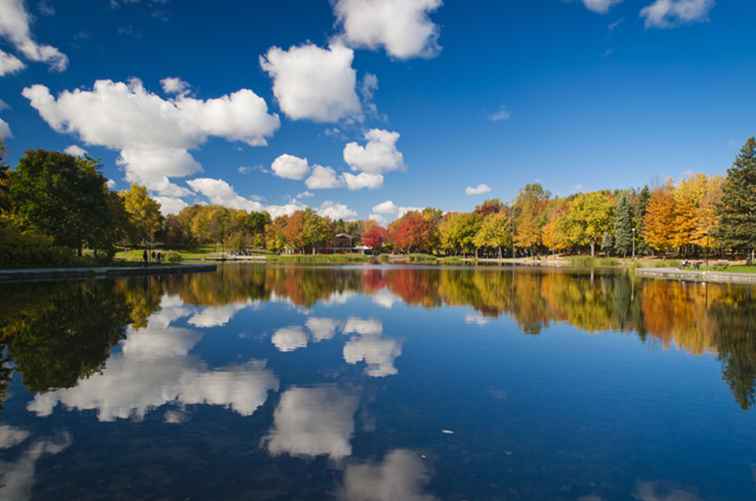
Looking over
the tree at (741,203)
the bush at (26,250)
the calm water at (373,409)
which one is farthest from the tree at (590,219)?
the bush at (26,250)

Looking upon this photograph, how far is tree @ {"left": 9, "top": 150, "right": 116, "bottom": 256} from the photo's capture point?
3506cm

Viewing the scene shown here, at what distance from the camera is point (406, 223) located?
97.5 metres

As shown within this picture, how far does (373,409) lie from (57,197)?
39391 millimetres

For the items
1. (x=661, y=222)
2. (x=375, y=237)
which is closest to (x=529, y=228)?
(x=661, y=222)

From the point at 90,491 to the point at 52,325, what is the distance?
10.5 metres

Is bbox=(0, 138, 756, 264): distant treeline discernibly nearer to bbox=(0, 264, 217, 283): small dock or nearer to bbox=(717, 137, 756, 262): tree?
bbox=(717, 137, 756, 262): tree

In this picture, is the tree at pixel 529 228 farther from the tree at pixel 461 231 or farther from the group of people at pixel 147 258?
A: the group of people at pixel 147 258

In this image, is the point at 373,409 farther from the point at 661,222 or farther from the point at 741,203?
the point at 661,222

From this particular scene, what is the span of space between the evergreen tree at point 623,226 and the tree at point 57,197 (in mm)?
63084

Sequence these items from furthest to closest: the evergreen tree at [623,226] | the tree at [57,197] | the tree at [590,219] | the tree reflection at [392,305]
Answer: the tree at [590,219]
the evergreen tree at [623,226]
the tree at [57,197]
the tree reflection at [392,305]

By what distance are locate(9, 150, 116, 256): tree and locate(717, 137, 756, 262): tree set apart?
181 ft

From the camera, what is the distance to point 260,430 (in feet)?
19.2

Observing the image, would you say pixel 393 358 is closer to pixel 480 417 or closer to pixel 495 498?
pixel 480 417

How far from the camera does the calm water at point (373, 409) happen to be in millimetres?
4594
